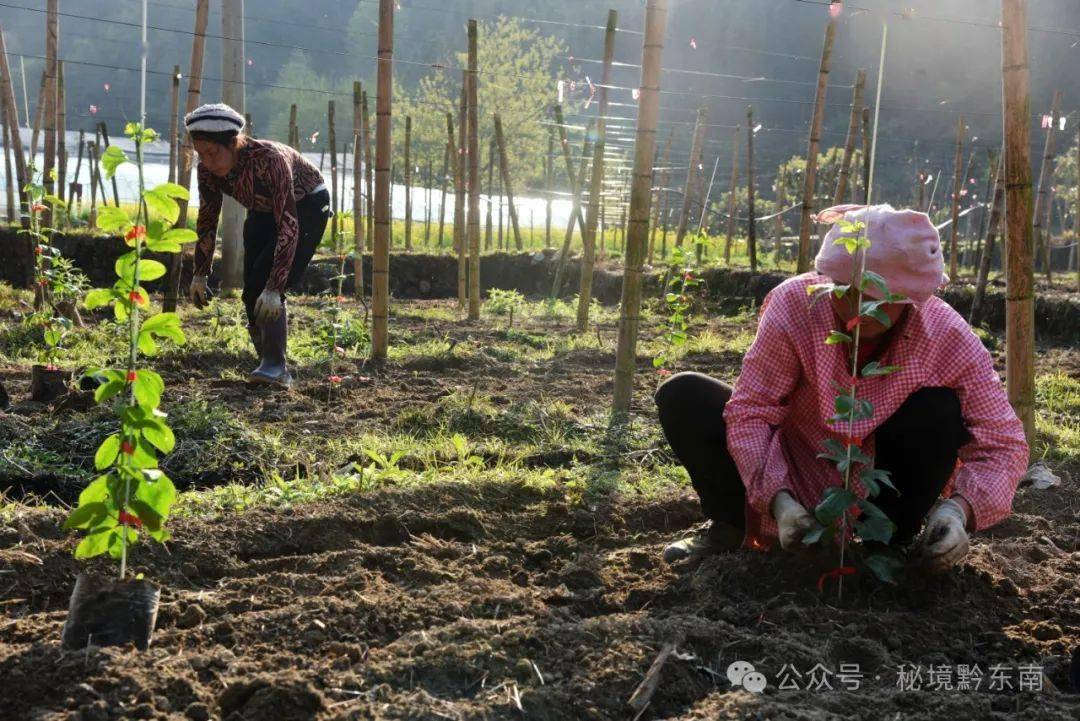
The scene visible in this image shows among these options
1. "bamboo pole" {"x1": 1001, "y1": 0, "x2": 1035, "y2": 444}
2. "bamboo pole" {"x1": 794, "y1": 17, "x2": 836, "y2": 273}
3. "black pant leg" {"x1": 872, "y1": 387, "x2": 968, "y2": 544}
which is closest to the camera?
"black pant leg" {"x1": 872, "y1": 387, "x2": 968, "y2": 544}

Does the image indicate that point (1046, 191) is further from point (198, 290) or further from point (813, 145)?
point (198, 290)

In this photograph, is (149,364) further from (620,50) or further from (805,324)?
(620,50)

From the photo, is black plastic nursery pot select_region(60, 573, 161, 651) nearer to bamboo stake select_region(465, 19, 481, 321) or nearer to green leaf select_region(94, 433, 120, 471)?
green leaf select_region(94, 433, 120, 471)

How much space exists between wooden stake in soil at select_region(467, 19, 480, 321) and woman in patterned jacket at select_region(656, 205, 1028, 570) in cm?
544

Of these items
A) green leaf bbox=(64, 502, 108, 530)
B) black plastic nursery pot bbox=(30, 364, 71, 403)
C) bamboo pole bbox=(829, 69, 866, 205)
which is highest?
bamboo pole bbox=(829, 69, 866, 205)

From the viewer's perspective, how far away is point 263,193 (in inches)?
194

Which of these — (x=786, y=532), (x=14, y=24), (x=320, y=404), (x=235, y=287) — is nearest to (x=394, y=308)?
(x=235, y=287)

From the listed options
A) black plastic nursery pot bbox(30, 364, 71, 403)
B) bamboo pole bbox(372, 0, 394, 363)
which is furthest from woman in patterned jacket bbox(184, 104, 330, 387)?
black plastic nursery pot bbox(30, 364, 71, 403)

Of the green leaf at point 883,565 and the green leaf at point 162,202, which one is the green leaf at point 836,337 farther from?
the green leaf at point 162,202

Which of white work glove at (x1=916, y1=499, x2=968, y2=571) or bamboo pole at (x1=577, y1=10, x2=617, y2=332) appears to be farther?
bamboo pole at (x1=577, y1=10, x2=617, y2=332)

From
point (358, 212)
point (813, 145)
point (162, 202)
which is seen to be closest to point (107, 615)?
point (162, 202)

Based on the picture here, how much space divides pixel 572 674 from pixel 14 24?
Answer: 61.0 m

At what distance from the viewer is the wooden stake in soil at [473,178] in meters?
7.75

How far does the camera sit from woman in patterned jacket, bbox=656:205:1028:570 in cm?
223
